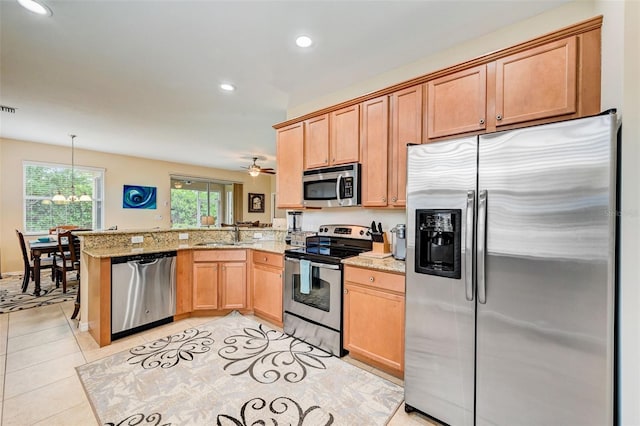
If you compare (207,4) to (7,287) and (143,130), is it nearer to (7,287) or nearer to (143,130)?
(143,130)

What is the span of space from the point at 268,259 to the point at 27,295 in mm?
4161

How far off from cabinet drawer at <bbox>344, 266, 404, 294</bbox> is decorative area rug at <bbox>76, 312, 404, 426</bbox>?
2.52ft

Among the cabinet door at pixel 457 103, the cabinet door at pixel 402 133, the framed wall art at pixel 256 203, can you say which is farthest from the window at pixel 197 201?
the cabinet door at pixel 457 103

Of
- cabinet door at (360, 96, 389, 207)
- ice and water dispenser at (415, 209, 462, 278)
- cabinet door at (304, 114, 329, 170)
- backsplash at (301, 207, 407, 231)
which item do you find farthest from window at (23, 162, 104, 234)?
ice and water dispenser at (415, 209, 462, 278)

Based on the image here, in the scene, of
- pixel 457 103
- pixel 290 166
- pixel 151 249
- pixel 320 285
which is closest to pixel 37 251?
pixel 151 249

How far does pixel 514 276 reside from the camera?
1.44m

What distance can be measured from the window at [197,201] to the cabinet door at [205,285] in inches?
189

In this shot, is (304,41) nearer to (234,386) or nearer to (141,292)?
(234,386)

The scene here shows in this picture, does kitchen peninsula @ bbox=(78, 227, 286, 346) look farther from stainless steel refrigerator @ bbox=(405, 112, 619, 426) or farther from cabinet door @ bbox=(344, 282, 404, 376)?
stainless steel refrigerator @ bbox=(405, 112, 619, 426)

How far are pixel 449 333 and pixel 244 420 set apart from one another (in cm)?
144

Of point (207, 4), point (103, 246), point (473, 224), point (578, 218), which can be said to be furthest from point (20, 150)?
point (578, 218)

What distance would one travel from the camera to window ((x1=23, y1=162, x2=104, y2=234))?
222 inches

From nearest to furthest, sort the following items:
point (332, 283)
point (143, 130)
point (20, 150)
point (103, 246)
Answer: point (332, 283), point (103, 246), point (143, 130), point (20, 150)

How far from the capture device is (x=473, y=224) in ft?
5.13
